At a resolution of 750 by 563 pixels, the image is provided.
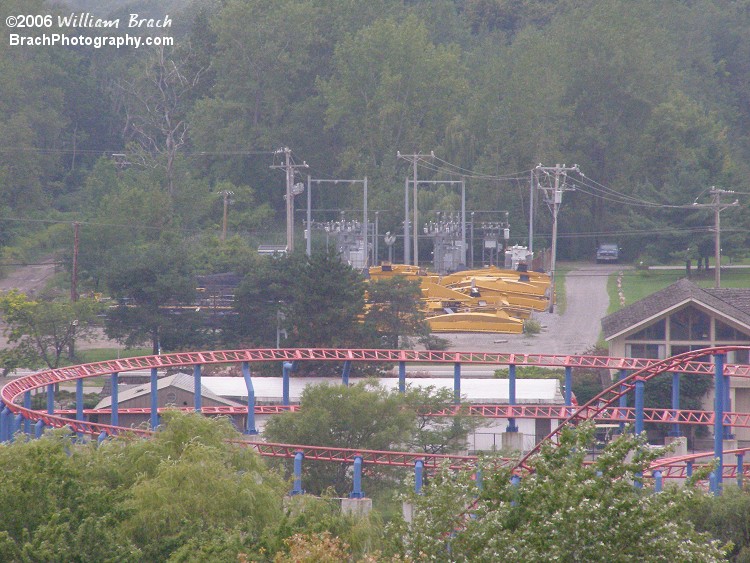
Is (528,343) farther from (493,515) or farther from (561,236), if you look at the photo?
(493,515)

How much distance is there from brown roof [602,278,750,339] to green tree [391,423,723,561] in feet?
90.0

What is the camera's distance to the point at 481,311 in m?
56.2

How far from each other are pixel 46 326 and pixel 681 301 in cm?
2186

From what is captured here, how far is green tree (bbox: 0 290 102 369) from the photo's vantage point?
48.8m

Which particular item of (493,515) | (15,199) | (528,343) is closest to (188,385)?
(528,343)

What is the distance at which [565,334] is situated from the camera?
174 ft

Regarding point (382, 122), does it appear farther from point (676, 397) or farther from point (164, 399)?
point (676, 397)

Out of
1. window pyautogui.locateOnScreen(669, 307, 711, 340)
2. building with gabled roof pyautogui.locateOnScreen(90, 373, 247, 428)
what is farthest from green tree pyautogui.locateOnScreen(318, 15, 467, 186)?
building with gabled roof pyautogui.locateOnScreen(90, 373, 247, 428)

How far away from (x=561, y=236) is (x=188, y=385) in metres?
38.6

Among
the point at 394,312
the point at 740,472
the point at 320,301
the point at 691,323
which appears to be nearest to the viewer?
the point at 740,472

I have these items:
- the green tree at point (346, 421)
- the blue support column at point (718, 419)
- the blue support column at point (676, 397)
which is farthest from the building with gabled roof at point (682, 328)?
the blue support column at point (718, 419)

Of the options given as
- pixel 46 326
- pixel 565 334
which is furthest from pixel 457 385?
pixel 46 326

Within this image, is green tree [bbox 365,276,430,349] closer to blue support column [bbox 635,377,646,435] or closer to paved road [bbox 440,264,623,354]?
paved road [bbox 440,264,623,354]

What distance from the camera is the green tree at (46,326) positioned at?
48750 mm
